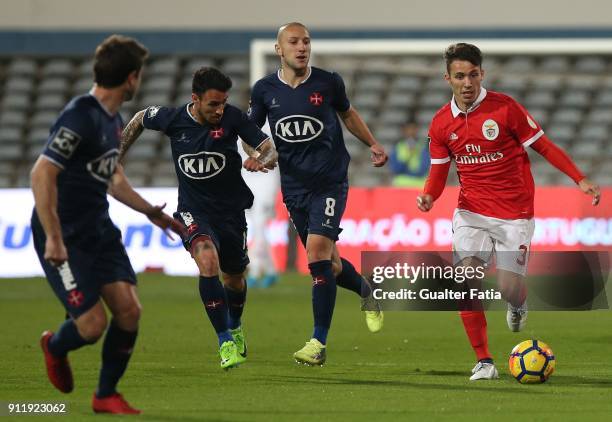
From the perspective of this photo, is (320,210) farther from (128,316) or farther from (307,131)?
(128,316)

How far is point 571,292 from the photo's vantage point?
Answer: 32.4 ft

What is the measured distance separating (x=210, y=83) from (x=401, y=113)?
14.9 meters

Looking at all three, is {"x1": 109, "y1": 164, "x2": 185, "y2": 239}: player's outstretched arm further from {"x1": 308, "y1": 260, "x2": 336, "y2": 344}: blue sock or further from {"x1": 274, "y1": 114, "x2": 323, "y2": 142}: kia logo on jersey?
{"x1": 274, "y1": 114, "x2": 323, "y2": 142}: kia logo on jersey

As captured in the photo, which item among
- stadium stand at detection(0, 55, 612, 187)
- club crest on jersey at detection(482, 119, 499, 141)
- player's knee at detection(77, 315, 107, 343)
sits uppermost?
stadium stand at detection(0, 55, 612, 187)

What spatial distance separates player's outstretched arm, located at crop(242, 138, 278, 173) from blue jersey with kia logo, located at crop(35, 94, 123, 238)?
1.76m

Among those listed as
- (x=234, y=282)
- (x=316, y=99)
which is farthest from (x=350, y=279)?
(x=316, y=99)

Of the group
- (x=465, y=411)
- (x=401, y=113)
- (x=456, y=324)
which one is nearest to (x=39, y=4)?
(x=401, y=113)

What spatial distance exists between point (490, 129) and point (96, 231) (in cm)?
280

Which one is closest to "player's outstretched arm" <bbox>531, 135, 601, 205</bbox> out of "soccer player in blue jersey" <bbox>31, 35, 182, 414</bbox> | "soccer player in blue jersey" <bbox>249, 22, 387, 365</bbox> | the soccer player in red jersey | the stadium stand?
the soccer player in red jersey

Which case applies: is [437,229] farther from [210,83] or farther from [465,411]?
[465,411]

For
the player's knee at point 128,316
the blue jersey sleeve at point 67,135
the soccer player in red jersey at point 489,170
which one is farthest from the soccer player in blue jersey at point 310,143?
the blue jersey sleeve at point 67,135

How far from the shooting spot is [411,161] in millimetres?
18750

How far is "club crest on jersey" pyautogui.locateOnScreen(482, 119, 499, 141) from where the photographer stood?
305 inches

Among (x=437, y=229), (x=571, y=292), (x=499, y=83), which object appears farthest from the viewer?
(x=499, y=83)
